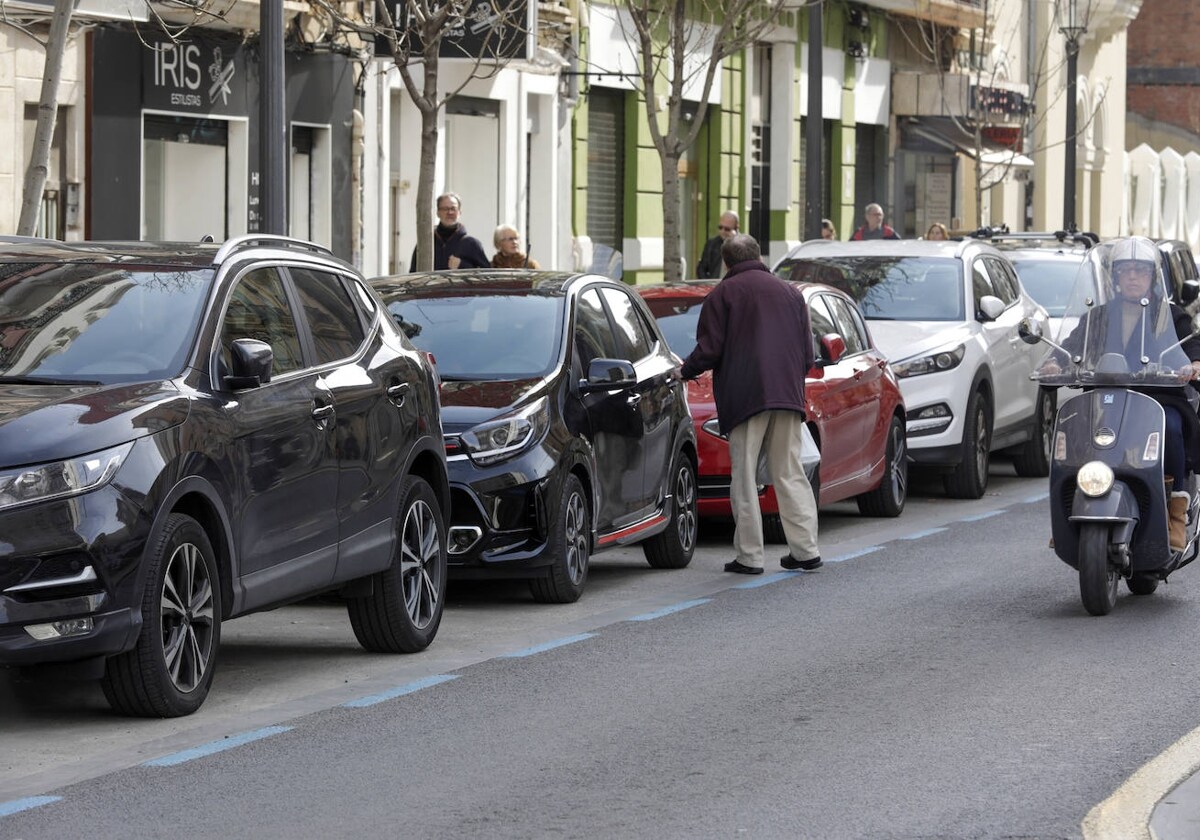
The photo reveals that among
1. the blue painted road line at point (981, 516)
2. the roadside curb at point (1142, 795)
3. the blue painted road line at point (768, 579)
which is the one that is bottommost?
the blue painted road line at point (981, 516)

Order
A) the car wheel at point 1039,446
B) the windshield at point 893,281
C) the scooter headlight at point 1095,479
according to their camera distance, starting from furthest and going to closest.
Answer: the car wheel at point 1039,446 < the windshield at point 893,281 < the scooter headlight at point 1095,479

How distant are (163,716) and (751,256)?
579cm

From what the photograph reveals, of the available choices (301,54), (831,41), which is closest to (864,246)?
(301,54)

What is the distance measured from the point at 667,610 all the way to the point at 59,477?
14.8 ft

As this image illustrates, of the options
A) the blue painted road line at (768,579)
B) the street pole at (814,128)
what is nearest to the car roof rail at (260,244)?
the blue painted road line at (768,579)

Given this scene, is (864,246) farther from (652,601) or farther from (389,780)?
(389,780)

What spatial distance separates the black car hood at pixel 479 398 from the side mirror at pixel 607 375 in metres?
0.31

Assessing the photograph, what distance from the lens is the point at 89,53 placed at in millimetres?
21344

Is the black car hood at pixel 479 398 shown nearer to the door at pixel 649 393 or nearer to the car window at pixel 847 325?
the door at pixel 649 393

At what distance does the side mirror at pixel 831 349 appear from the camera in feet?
48.7

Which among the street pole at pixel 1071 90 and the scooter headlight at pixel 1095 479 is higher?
the street pole at pixel 1071 90

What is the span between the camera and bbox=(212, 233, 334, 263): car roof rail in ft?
30.8

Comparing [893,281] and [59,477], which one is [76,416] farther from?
[893,281]

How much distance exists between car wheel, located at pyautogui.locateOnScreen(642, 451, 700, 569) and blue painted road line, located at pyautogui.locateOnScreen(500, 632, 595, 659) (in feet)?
8.59
